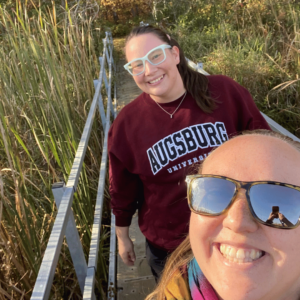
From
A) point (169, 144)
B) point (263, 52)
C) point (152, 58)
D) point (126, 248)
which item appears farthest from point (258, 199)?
point (263, 52)

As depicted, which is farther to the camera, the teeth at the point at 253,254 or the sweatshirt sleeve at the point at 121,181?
the sweatshirt sleeve at the point at 121,181

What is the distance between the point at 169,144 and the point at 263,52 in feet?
11.1

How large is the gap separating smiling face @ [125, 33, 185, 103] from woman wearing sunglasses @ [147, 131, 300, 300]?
2.07ft

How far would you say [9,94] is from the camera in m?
2.15

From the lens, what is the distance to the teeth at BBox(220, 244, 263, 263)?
0.61 metres

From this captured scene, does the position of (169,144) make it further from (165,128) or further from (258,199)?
(258,199)

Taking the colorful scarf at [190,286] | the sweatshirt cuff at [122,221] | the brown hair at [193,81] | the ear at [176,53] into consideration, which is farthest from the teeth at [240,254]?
the ear at [176,53]

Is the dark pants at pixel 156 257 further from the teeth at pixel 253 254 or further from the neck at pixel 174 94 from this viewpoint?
the teeth at pixel 253 254

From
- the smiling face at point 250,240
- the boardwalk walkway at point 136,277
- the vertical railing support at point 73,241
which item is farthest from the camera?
the boardwalk walkway at point 136,277

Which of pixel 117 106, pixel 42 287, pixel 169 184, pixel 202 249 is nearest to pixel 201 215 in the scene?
pixel 202 249

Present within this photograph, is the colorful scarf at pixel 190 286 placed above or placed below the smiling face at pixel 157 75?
below

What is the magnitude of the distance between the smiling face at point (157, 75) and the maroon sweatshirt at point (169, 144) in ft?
0.15

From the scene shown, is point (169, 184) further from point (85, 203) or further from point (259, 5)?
point (259, 5)

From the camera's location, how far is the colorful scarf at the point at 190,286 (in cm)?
77
